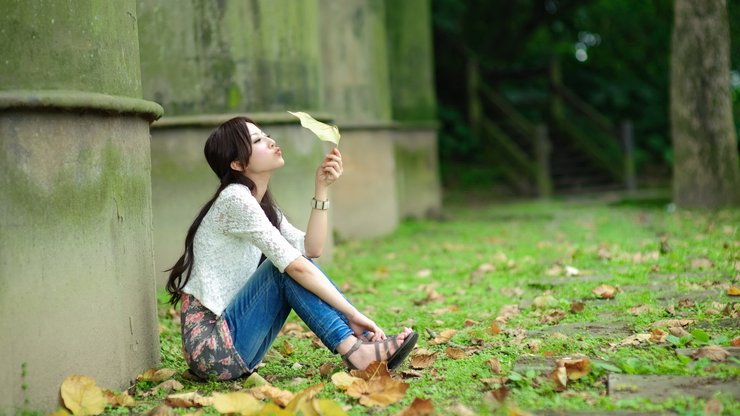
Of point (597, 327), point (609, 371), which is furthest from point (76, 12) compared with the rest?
point (597, 327)

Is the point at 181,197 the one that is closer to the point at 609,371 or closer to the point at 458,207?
the point at 609,371

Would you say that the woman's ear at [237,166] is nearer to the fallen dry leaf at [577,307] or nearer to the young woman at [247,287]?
the young woman at [247,287]

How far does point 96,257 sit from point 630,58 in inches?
722

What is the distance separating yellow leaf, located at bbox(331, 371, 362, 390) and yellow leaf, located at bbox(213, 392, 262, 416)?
368 millimetres

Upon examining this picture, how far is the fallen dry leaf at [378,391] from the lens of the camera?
2.99 m

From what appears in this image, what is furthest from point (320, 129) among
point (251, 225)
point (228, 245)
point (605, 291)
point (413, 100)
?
point (413, 100)

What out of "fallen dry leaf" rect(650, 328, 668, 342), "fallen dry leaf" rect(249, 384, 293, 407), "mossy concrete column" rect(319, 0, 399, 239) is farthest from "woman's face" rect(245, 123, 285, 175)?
Result: "mossy concrete column" rect(319, 0, 399, 239)

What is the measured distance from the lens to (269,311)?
3.46 meters

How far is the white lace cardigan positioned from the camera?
3414 mm

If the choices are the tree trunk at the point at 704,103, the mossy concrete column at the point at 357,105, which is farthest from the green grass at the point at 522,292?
the tree trunk at the point at 704,103

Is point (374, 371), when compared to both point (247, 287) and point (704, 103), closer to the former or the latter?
point (247, 287)

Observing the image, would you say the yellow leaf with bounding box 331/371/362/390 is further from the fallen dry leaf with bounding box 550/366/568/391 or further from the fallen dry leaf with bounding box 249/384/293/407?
the fallen dry leaf with bounding box 550/366/568/391

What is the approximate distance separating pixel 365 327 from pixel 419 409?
0.69 meters

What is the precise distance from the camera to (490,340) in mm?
3934
